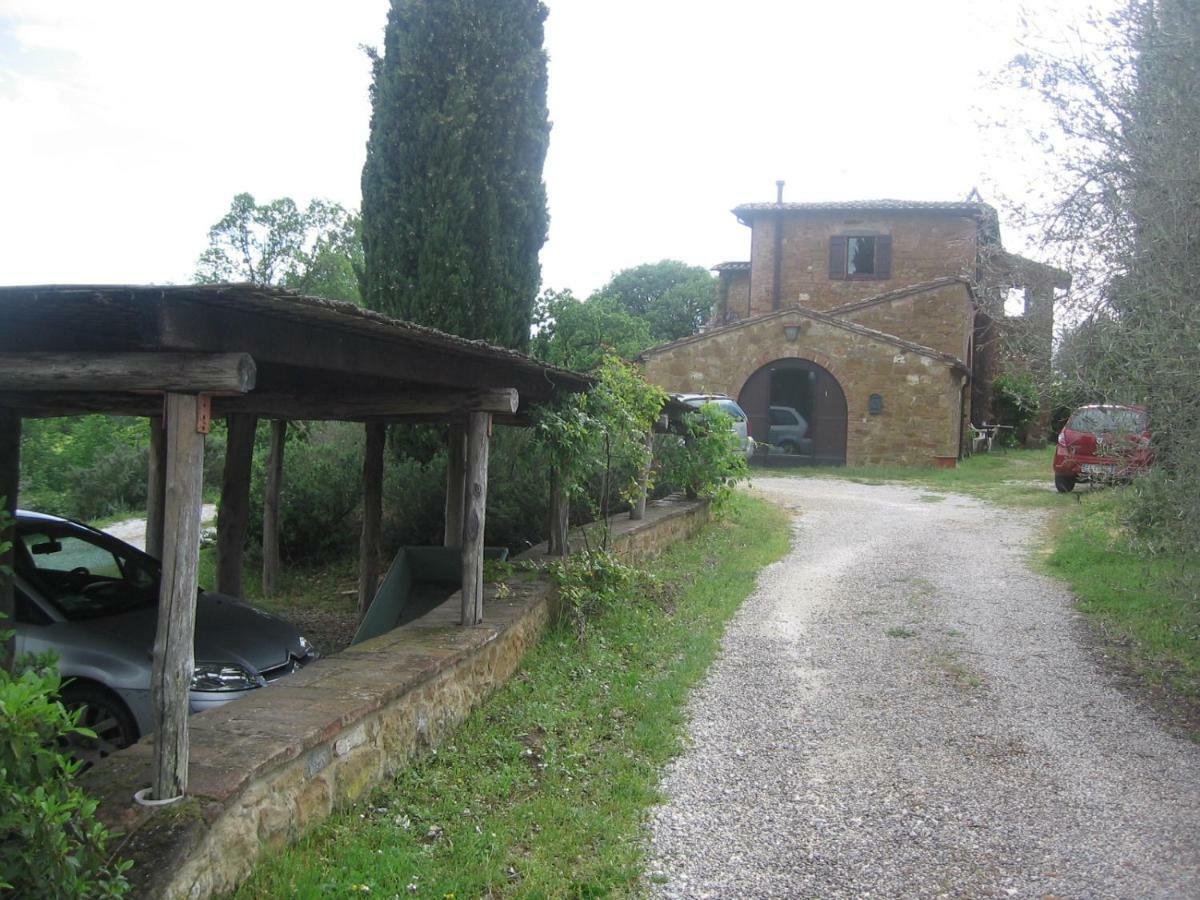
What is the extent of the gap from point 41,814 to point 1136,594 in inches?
357

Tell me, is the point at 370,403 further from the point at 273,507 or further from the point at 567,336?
the point at 567,336

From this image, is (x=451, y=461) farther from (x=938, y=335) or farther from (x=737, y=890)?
(x=938, y=335)

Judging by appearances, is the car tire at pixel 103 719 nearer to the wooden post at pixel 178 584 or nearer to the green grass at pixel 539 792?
the green grass at pixel 539 792

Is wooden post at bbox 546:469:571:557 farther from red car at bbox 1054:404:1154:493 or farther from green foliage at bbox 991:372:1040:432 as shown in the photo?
green foliage at bbox 991:372:1040:432

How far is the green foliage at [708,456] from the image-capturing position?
44.0 feet

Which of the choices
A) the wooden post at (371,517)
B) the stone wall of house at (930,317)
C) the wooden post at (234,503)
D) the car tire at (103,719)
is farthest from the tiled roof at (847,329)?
the car tire at (103,719)

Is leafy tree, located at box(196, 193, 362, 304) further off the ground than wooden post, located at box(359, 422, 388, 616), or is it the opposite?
leafy tree, located at box(196, 193, 362, 304)

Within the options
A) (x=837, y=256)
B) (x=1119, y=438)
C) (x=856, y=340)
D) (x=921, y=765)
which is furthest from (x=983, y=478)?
(x=921, y=765)

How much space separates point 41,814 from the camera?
2.84m

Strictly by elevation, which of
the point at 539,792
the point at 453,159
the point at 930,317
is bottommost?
the point at 539,792

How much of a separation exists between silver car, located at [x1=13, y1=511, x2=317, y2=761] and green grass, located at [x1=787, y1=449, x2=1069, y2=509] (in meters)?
13.5

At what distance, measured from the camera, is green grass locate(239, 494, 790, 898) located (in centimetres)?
394

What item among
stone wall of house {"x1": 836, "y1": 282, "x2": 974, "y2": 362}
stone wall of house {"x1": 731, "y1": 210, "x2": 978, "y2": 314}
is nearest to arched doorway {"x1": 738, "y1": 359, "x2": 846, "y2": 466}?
stone wall of house {"x1": 836, "y1": 282, "x2": 974, "y2": 362}

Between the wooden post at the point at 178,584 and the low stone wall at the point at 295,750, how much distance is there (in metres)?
0.22
